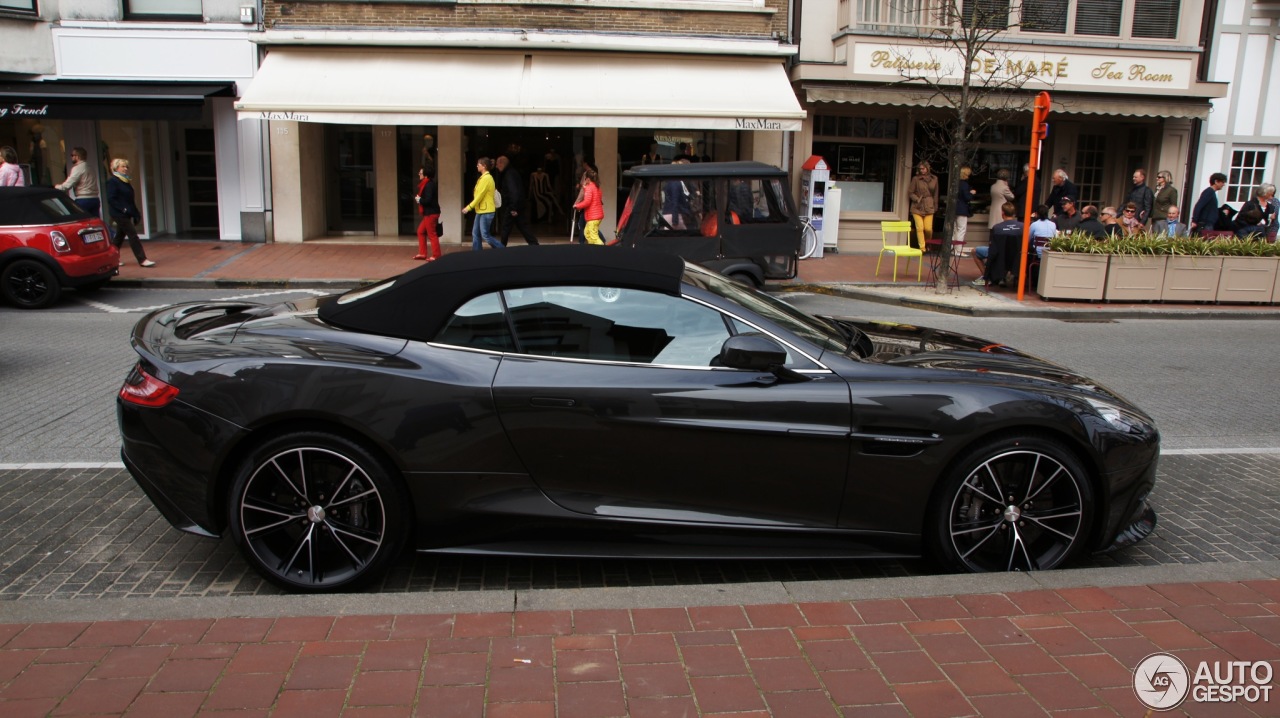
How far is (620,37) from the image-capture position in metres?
18.5

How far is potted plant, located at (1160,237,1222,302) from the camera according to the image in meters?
14.0

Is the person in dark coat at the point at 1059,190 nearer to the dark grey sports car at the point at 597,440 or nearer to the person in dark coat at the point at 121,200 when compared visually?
the dark grey sports car at the point at 597,440

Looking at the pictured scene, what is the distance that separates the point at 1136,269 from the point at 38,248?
587 inches

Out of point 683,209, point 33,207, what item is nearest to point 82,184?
point 33,207

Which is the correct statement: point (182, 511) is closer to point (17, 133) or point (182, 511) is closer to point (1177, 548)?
point (1177, 548)

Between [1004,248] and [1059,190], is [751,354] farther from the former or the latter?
[1059,190]

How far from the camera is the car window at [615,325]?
163 inches

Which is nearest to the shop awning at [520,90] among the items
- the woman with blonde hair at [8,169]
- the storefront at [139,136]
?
the storefront at [139,136]

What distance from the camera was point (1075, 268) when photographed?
46.3 ft

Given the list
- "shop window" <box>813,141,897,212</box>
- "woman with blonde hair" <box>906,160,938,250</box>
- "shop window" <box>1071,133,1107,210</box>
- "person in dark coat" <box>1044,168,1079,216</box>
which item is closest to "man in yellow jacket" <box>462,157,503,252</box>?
"shop window" <box>813,141,897,212</box>

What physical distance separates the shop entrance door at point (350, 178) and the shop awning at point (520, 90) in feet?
7.12

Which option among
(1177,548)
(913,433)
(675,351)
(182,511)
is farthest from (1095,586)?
(182,511)

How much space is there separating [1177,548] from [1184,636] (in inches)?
59.1

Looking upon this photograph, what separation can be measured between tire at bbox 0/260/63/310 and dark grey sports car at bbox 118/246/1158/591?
372 inches
